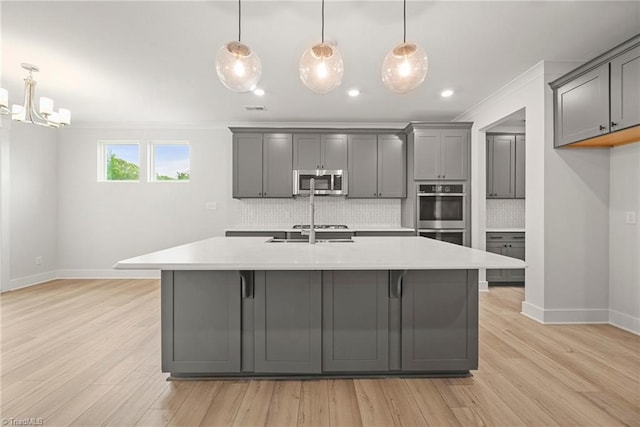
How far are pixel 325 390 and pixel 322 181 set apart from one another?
138 inches

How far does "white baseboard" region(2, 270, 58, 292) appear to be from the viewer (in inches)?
194

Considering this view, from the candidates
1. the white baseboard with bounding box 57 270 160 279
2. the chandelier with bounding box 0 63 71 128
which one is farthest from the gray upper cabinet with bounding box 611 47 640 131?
the white baseboard with bounding box 57 270 160 279

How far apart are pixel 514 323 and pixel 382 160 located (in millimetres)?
2919

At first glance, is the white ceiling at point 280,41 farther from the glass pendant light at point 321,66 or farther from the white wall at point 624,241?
the white wall at point 624,241

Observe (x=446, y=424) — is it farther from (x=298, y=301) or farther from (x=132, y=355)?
(x=132, y=355)

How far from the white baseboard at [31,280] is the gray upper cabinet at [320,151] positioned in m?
4.43

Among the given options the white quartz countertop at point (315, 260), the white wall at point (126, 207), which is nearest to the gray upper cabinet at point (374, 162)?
the white wall at point (126, 207)

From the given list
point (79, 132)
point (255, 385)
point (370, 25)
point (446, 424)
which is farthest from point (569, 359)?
point (79, 132)

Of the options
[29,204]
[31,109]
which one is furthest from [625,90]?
[29,204]

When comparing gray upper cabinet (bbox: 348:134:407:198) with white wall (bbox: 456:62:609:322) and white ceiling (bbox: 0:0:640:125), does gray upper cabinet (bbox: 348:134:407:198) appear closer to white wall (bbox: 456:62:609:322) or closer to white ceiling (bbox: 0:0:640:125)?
white ceiling (bbox: 0:0:640:125)

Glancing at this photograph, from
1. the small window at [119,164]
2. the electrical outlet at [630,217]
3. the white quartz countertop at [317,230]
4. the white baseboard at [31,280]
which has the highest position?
the small window at [119,164]

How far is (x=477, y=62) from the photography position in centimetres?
339

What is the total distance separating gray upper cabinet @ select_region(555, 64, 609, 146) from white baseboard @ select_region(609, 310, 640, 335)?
1787 millimetres

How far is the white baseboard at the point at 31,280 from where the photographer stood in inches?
194
